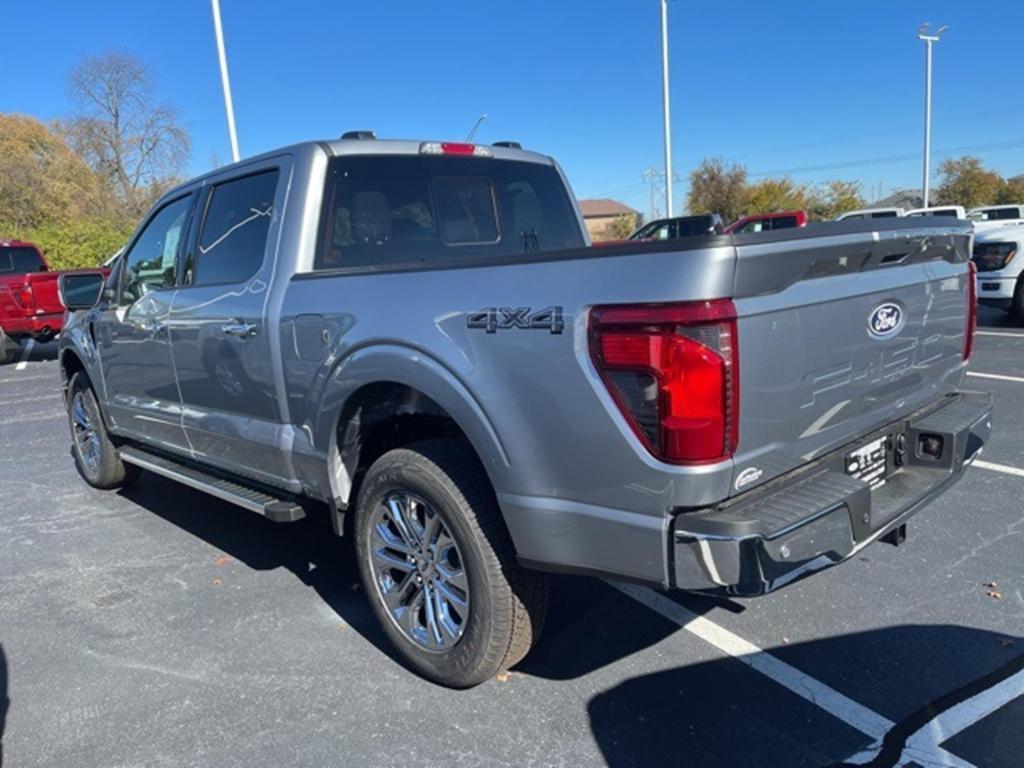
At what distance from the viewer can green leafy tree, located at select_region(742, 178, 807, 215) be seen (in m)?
Result: 46.5

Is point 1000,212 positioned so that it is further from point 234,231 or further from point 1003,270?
point 234,231

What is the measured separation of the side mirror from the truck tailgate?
455 cm

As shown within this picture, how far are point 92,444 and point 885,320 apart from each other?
5419 millimetres

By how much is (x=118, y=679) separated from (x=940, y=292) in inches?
142

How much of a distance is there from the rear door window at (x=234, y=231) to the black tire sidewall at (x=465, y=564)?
49.3 inches

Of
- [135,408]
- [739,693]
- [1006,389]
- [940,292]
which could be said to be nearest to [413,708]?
[739,693]

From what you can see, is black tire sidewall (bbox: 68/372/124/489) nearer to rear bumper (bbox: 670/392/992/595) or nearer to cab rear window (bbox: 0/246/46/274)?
rear bumper (bbox: 670/392/992/595)

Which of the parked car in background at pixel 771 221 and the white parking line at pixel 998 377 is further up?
the parked car in background at pixel 771 221

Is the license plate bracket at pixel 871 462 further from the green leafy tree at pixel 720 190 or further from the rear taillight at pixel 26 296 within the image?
the green leafy tree at pixel 720 190

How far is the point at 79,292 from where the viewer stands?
5191 millimetres

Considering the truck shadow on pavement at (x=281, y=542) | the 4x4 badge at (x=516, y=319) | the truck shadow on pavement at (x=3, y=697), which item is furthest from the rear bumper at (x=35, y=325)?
the 4x4 badge at (x=516, y=319)

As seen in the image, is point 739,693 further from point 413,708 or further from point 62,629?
point 62,629

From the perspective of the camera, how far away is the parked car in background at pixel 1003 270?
1092cm

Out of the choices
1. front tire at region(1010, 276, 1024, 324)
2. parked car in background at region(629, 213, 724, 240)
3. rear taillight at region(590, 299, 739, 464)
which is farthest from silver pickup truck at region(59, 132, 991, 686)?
parked car in background at region(629, 213, 724, 240)
